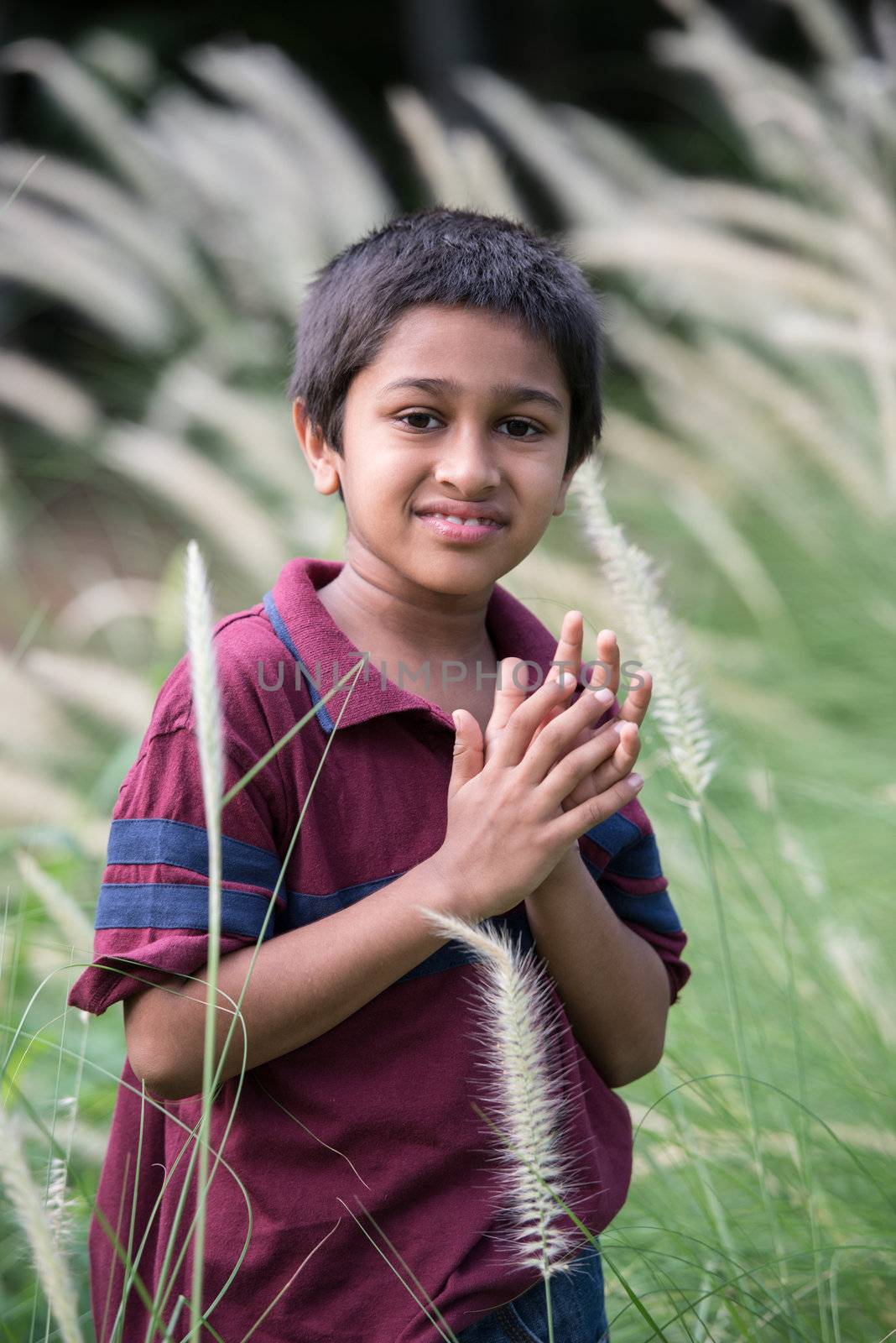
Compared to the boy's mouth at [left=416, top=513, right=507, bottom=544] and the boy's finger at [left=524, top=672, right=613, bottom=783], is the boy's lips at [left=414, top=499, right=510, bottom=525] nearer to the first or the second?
the boy's mouth at [left=416, top=513, right=507, bottom=544]

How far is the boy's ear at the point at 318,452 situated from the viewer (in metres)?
1.09

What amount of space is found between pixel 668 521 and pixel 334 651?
241 centimetres

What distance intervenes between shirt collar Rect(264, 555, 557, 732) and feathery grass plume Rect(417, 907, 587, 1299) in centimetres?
17

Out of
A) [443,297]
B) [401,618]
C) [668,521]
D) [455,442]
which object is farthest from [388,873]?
[668,521]

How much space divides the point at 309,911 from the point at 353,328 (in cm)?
44

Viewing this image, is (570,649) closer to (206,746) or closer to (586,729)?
(586,729)

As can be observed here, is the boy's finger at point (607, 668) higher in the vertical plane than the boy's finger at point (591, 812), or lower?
higher

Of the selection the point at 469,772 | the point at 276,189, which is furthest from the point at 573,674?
the point at 276,189

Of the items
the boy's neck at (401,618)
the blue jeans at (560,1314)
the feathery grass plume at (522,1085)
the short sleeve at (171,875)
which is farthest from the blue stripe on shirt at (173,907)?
the blue jeans at (560,1314)

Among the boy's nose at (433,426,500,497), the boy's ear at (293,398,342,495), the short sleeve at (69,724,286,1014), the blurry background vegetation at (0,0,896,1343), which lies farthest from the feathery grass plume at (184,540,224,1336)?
the blurry background vegetation at (0,0,896,1343)

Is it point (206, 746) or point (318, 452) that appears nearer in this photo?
point (206, 746)

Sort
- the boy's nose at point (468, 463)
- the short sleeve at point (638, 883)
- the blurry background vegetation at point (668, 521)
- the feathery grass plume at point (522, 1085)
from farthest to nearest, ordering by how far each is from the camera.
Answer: the blurry background vegetation at point (668, 521)
the short sleeve at point (638, 883)
the boy's nose at point (468, 463)
the feathery grass plume at point (522, 1085)

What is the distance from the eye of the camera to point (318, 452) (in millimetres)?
1101

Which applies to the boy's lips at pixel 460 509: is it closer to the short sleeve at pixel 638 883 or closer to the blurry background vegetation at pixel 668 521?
the short sleeve at pixel 638 883
